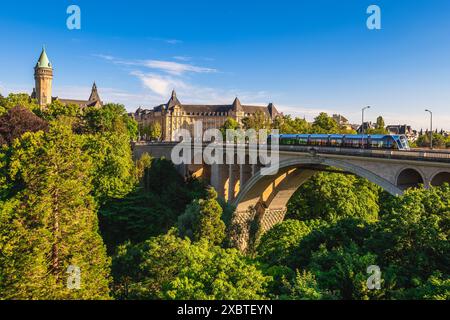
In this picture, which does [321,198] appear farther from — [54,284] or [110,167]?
[54,284]

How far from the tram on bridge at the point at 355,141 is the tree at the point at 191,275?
1717 cm

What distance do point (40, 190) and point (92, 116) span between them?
171 feet

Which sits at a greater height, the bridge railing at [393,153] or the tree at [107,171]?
the bridge railing at [393,153]

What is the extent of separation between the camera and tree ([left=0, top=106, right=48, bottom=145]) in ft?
131

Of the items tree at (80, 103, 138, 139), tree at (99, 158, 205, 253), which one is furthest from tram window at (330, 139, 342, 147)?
tree at (80, 103, 138, 139)

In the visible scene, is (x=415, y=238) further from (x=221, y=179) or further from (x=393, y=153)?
(x=221, y=179)

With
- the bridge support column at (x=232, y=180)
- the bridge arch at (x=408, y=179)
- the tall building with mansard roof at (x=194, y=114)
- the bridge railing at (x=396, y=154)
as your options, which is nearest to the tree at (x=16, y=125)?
the bridge support column at (x=232, y=180)

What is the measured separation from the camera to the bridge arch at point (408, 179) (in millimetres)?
23766

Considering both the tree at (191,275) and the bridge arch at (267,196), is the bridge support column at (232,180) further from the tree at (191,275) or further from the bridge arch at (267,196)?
the tree at (191,275)

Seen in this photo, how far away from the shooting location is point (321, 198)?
44062 mm

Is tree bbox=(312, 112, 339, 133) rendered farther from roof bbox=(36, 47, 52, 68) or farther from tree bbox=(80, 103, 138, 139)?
roof bbox=(36, 47, 52, 68)

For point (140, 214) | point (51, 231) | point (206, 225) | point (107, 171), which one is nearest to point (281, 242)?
point (206, 225)

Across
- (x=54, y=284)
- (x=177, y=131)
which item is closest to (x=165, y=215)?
(x=54, y=284)

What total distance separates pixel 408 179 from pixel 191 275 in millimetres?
16391
